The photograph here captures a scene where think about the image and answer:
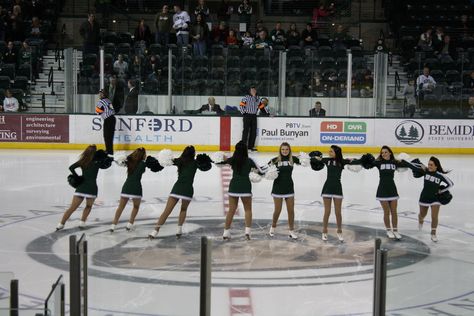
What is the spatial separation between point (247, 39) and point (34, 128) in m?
6.25

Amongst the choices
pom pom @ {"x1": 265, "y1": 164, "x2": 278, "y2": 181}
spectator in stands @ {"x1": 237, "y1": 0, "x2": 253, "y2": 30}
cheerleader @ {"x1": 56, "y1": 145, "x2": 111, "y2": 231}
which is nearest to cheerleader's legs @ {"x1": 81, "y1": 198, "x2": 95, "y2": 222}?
cheerleader @ {"x1": 56, "y1": 145, "x2": 111, "y2": 231}

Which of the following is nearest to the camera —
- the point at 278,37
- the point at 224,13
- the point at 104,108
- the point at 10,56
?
the point at 104,108

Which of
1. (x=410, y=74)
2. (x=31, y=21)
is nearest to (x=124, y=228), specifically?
(x=410, y=74)

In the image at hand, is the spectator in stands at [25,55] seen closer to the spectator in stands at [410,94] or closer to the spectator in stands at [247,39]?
the spectator in stands at [247,39]

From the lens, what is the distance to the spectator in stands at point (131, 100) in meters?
20.2

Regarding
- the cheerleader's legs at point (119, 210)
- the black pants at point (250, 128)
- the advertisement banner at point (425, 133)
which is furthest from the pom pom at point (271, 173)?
the advertisement banner at point (425, 133)

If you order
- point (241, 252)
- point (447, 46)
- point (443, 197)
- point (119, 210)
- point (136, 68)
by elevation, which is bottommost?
point (241, 252)

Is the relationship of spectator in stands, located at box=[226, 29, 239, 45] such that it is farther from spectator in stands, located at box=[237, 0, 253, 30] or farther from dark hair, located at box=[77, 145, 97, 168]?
dark hair, located at box=[77, 145, 97, 168]

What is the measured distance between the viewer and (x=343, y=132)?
67.4ft

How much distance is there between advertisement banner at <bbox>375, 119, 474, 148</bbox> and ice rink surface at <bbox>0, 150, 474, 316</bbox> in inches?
134

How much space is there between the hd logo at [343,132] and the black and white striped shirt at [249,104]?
5.98 ft

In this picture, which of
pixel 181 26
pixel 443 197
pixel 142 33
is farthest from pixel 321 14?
pixel 443 197

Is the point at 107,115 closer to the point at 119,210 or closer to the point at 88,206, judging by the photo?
the point at 88,206

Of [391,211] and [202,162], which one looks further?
[202,162]
